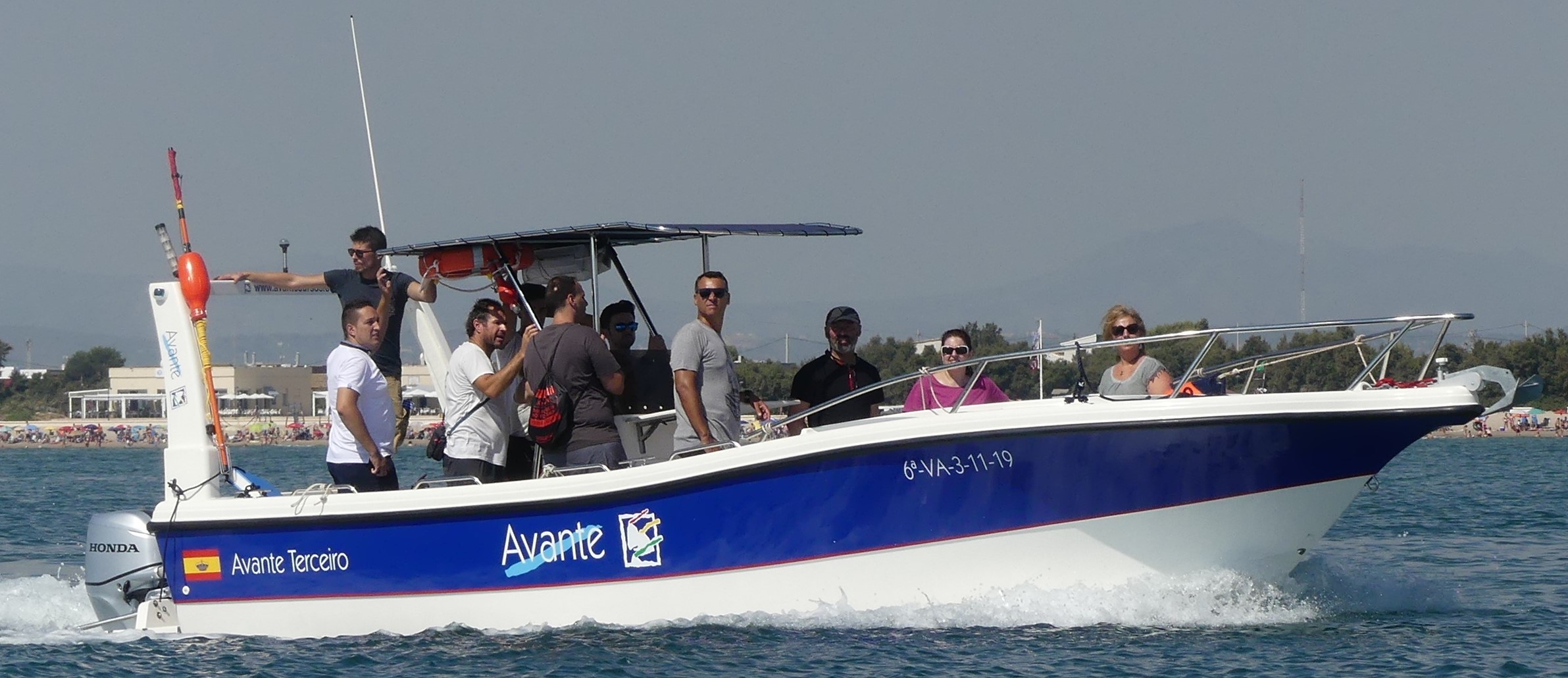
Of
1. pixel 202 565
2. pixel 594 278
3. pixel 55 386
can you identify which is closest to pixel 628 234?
pixel 594 278

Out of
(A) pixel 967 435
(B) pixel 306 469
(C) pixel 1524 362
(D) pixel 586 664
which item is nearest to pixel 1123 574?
(A) pixel 967 435

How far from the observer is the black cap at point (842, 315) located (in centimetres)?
811

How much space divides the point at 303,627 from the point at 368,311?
1.67 metres

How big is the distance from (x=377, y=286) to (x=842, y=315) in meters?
2.54

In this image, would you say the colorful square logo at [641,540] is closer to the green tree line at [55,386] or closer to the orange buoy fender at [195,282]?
the orange buoy fender at [195,282]

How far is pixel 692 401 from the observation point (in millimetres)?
7320

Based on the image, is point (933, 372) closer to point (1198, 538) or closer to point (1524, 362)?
point (1198, 538)

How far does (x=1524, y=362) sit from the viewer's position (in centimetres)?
5753

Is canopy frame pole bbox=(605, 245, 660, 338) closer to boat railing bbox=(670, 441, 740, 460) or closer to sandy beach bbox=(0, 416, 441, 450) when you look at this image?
boat railing bbox=(670, 441, 740, 460)

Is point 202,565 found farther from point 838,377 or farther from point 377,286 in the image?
point 838,377

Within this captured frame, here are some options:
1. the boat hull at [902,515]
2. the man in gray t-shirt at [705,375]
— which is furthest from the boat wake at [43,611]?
the man in gray t-shirt at [705,375]

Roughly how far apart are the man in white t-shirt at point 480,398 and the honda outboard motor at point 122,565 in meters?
1.65

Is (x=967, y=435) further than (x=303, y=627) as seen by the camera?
No

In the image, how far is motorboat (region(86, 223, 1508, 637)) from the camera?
704 cm
